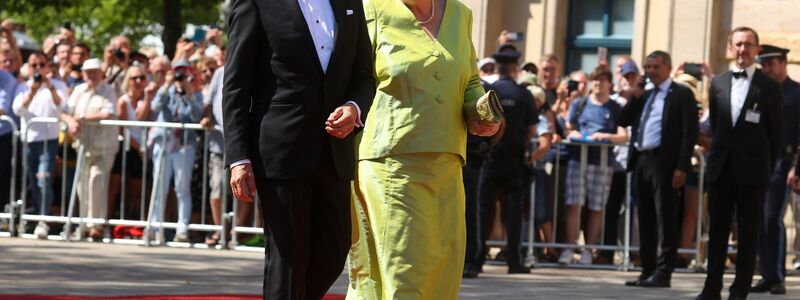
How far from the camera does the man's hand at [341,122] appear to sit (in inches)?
271

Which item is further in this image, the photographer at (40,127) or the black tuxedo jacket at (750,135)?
the photographer at (40,127)

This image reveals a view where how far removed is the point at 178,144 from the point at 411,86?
8.37m

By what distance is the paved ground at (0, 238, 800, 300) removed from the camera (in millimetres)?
11438

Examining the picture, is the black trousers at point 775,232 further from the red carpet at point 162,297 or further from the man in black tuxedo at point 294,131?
the man in black tuxedo at point 294,131

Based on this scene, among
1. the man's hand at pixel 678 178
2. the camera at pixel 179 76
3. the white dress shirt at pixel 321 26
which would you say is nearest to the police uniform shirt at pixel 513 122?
the man's hand at pixel 678 178

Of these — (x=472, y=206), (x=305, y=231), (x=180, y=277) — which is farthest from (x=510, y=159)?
(x=305, y=231)

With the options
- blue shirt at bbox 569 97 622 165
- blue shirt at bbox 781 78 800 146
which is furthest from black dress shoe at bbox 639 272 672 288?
blue shirt at bbox 569 97 622 165

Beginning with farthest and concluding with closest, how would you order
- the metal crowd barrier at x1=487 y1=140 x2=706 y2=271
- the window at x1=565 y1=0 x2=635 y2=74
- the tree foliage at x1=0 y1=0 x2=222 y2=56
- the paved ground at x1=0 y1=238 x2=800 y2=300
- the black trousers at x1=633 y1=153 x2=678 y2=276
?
the tree foliage at x1=0 y1=0 x2=222 y2=56 → the window at x1=565 y1=0 x2=635 y2=74 → the metal crowd barrier at x1=487 y1=140 x2=706 y2=271 → the black trousers at x1=633 y1=153 x2=678 y2=276 → the paved ground at x1=0 y1=238 x2=800 y2=300

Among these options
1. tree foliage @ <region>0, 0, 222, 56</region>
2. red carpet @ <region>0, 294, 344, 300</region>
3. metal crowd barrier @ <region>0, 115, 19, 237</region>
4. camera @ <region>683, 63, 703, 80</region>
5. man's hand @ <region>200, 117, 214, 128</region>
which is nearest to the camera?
red carpet @ <region>0, 294, 344, 300</region>

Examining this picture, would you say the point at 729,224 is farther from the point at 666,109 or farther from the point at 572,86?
the point at 572,86

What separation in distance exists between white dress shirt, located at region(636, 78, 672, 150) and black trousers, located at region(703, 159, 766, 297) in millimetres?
1487

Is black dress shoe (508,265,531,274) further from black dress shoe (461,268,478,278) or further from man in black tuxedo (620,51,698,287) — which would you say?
man in black tuxedo (620,51,698,287)

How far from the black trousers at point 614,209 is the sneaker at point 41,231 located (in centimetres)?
496

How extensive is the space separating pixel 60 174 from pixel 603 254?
5.11 meters
